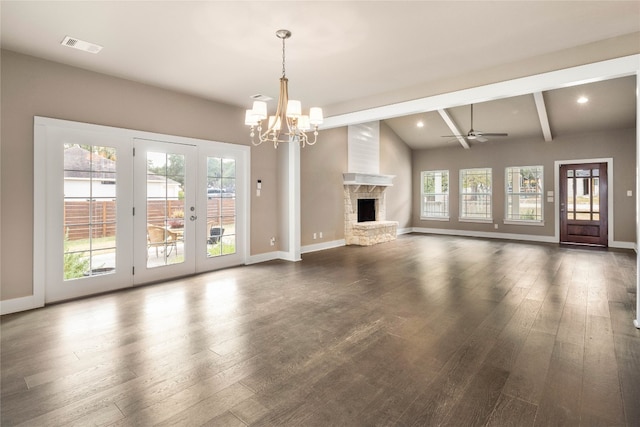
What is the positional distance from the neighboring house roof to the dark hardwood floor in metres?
1.56

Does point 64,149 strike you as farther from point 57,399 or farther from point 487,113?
point 487,113

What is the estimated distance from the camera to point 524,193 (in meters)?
9.42

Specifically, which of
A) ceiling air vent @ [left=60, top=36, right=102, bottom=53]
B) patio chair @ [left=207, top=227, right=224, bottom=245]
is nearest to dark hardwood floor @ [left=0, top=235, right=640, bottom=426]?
patio chair @ [left=207, top=227, right=224, bottom=245]

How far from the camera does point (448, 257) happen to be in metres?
6.79

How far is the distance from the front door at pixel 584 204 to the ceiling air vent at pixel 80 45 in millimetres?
10254

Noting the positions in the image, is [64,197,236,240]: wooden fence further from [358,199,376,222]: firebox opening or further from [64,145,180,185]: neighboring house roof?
[358,199,376,222]: firebox opening

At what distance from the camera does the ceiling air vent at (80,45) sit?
3394mm

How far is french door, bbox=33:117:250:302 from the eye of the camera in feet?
13.0

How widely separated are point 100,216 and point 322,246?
15.4ft

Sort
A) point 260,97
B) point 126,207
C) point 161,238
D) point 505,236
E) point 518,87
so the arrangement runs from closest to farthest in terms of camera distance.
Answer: point 518,87
point 126,207
point 161,238
point 260,97
point 505,236

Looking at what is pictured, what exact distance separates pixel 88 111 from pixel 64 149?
1.87 feet

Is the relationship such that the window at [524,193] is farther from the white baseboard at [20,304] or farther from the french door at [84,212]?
the white baseboard at [20,304]

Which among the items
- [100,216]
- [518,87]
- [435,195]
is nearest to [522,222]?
[435,195]

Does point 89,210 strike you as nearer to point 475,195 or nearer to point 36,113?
point 36,113
